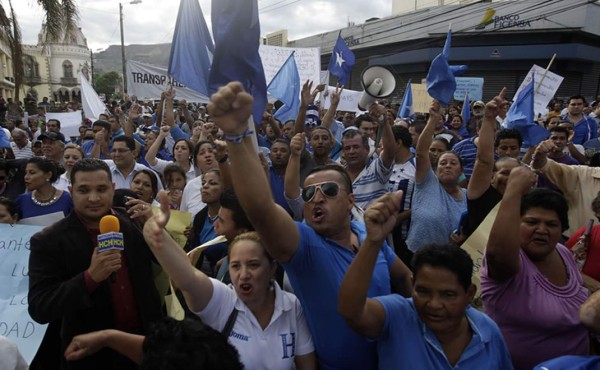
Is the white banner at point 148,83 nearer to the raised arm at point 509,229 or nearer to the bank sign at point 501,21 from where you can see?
the raised arm at point 509,229

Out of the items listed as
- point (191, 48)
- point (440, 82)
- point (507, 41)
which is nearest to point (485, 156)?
point (440, 82)

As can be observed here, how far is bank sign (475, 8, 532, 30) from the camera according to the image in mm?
23078

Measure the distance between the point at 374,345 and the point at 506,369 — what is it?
1.72 feet

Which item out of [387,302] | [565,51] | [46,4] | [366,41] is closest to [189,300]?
[387,302]

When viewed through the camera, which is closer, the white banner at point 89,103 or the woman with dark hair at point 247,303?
the woman with dark hair at point 247,303

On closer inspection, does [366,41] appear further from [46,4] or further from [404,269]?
[404,269]

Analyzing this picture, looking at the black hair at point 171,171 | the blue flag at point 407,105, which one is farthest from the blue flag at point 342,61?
the black hair at point 171,171

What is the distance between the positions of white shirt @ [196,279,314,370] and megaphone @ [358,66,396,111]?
3.34 m

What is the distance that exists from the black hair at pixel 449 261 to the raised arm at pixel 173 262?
90 centimetres

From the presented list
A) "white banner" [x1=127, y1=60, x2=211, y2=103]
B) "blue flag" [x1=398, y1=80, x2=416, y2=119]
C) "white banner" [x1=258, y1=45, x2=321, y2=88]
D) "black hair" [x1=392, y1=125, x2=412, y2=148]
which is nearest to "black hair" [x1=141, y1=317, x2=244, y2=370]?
"black hair" [x1=392, y1=125, x2=412, y2=148]

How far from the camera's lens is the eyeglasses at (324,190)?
1.98 m

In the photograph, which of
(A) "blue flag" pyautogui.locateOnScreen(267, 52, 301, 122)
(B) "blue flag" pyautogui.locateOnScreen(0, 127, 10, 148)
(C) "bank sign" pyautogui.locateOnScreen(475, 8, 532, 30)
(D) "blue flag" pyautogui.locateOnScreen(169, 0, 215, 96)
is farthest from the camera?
(C) "bank sign" pyautogui.locateOnScreen(475, 8, 532, 30)

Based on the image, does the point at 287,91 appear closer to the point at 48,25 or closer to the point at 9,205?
the point at 9,205

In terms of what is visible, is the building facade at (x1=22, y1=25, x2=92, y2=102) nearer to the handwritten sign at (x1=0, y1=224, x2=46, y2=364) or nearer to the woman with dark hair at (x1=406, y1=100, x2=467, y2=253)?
the handwritten sign at (x1=0, y1=224, x2=46, y2=364)
